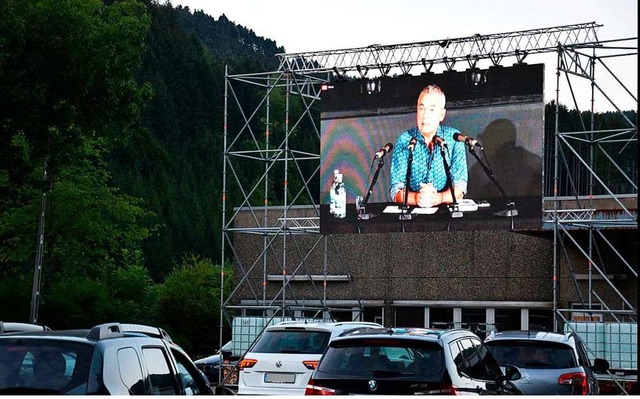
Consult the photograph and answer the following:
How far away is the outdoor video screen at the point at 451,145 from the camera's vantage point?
29688 mm

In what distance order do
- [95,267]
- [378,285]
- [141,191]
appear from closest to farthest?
[378,285] < [95,267] < [141,191]

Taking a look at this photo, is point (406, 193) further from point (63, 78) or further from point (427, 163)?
point (63, 78)

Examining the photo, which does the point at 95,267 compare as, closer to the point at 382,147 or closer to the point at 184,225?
the point at 382,147

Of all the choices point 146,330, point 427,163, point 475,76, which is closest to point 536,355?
point 146,330

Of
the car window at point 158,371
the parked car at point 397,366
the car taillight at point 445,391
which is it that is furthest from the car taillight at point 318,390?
the car window at point 158,371

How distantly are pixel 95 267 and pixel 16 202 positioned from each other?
515 centimetres

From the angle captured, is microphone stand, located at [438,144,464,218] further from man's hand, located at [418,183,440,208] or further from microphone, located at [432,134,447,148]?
man's hand, located at [418,183,440,208]

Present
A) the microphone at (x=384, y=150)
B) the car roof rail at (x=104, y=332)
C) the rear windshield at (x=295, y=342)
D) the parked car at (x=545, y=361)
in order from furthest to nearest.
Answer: the microphone at (x=384, y=150) → the rear windshield at (x=295, y=342) → the parked car at (x=545, y=361) → the car roof rail at (x=104, y=332)

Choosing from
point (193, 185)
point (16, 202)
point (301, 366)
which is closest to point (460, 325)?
point (301, 366)

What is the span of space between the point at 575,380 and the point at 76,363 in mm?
9312

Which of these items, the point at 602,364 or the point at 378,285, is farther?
the point at 378,285

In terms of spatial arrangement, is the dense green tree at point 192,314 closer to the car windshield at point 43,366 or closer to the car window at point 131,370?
the car window at point 131,370

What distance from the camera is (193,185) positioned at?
123125 mm

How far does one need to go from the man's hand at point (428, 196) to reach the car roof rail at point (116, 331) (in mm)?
19861
